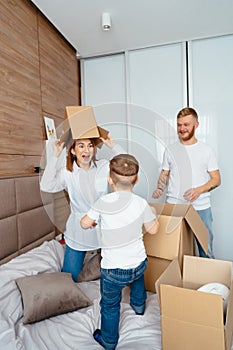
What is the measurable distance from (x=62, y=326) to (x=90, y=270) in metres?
0.41

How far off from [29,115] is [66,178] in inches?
27.4

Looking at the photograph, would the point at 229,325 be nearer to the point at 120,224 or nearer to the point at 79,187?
the point at 120,224

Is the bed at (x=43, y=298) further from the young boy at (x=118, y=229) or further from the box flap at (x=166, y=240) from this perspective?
the box flap at (x=166, y=240)

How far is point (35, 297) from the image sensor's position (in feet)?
3.59

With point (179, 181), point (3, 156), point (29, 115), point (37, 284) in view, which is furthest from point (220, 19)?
point (37, 284)

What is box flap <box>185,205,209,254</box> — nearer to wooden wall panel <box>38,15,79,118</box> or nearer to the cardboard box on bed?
the cardboard box on bed

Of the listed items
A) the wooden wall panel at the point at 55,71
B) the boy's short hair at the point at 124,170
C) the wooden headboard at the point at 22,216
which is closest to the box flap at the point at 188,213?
the boy's short hair at the point at 124,170

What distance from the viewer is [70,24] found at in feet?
6.50

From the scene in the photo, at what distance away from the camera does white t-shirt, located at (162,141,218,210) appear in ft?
5.26

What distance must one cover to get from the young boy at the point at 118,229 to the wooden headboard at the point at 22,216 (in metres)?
0.36

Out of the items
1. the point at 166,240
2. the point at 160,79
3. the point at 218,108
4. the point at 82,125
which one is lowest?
the point at 166,240

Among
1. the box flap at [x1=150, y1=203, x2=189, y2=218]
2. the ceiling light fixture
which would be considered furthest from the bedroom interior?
the ceiling light fixture

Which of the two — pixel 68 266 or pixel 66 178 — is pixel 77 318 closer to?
pixel 68 266

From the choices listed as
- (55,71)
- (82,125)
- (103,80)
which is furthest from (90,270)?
(103,80)
